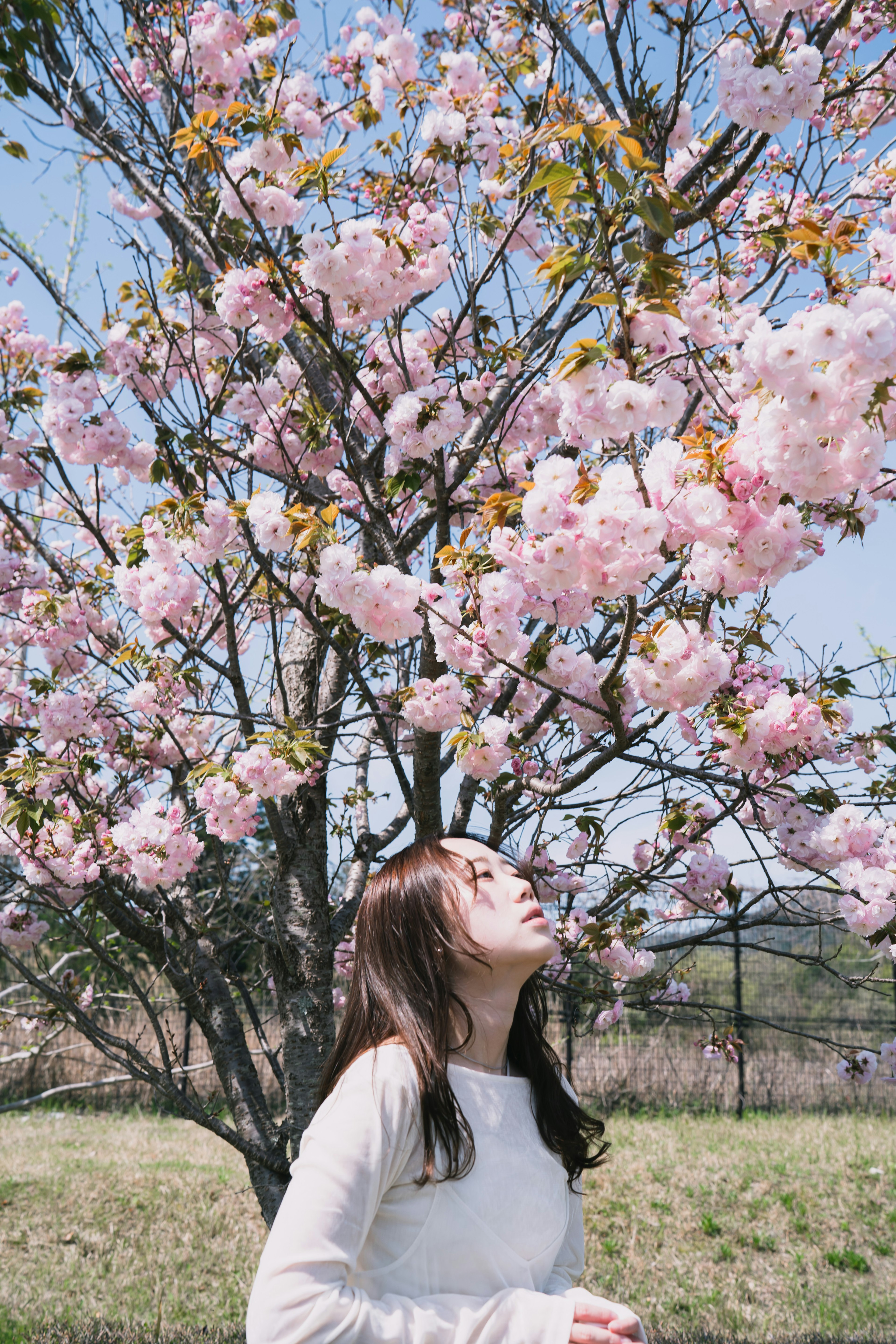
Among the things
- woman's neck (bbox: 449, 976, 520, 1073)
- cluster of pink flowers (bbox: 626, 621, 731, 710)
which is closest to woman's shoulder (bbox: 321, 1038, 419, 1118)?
woman's neck (bbox: 449, 976, 520, 1073)

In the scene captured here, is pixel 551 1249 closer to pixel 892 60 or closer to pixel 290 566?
pixel 290 566

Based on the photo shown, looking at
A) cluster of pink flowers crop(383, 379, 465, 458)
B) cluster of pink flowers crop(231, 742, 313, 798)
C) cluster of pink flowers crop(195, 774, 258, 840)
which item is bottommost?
cluster of pink flowers crop(195, 774, 258, 840)

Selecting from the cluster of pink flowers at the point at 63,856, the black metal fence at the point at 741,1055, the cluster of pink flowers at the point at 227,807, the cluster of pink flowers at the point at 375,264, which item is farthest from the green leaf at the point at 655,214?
the black metal fence at the point at 741,1055

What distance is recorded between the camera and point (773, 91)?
1.90 meters

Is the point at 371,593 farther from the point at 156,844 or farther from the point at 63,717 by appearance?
the point at 63,717

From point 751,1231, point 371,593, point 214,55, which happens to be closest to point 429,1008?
point 371,593

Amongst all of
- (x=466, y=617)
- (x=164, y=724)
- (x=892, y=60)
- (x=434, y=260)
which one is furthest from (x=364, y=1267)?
(x=892, y=60)

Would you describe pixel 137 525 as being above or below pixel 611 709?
above

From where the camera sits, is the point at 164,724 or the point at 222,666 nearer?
the point at 222,666

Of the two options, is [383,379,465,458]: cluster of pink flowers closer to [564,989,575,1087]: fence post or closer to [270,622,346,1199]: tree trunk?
[270,622,346,1199]: tree trunk

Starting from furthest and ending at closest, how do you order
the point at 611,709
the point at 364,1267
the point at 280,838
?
the point at 280,838, the point at 611,709, the point at 364,1267

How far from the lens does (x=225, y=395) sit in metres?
3.49

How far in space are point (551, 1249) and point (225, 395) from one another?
2.96 metres

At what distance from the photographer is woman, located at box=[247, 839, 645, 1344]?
3.57ft
